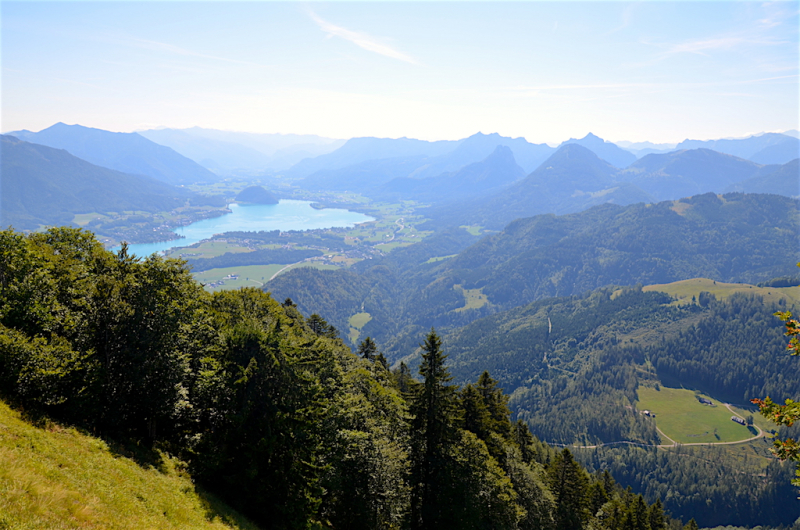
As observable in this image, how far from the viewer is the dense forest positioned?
2539 centimetres

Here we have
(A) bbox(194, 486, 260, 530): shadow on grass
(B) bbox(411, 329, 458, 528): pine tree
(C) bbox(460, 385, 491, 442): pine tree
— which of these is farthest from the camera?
(C) bbox(460, 385, 491, 442): pine tree

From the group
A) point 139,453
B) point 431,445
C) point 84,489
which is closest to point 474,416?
point 431,445

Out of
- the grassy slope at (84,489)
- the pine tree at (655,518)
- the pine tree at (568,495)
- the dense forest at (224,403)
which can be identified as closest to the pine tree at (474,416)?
the dense forest at (224,403)

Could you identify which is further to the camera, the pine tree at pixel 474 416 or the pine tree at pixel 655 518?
the pine tree at pixel 655 518

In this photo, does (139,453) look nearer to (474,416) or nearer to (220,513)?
(220,513)

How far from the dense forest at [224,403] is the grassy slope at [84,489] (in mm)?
2420

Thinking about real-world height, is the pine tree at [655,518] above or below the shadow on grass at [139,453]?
below

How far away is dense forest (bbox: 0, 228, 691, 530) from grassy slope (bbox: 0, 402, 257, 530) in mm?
Result: 2420

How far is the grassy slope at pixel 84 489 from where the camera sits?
15.5 metres

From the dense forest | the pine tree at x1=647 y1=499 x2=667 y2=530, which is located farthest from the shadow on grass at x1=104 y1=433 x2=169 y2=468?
the pine tree at x1=647 y1=499 x2=667 y2=530

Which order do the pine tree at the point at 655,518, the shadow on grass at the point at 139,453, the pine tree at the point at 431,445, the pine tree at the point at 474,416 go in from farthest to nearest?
the pine tree at the point at 655,518
the pine tree at the point at 474,416
the pine tree at the point at 431,445
the shadow on grass at the point at 139,453

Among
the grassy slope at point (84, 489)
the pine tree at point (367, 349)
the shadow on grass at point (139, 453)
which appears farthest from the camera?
the pine tree at point (367, 349)

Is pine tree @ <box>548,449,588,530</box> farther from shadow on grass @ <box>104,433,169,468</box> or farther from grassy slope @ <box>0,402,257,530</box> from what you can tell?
shadow on grass @ <box>104,433,169,468</box>

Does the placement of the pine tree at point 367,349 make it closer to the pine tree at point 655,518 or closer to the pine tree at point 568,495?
the pine tree at point 568,495
